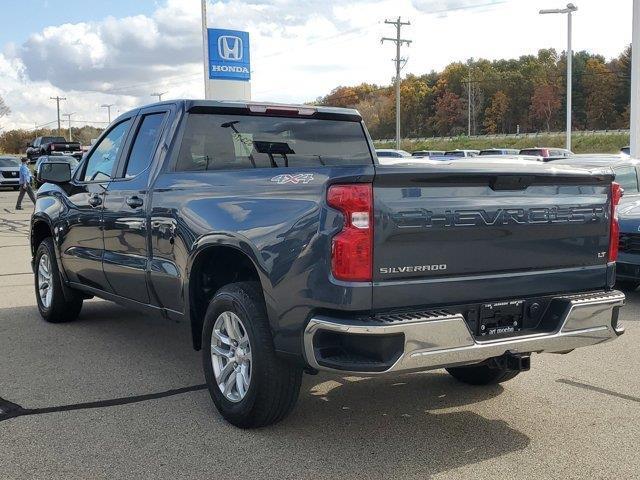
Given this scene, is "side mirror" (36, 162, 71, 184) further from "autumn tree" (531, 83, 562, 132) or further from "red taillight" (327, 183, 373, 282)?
"autumn tree" (531, 83, 562, 132)

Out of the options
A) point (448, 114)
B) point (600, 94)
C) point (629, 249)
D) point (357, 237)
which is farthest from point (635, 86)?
point (448, 114)

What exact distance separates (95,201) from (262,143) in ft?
5.18

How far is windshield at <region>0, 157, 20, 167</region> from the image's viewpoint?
33.6 metres

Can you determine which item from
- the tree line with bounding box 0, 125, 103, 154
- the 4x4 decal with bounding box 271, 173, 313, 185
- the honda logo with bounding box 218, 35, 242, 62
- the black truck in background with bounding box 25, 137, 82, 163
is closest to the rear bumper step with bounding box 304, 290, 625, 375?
the 4x4 decal with bounding box 271, 173, 313, 185

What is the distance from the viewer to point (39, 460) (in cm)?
379

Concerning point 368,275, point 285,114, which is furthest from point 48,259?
point 368,275

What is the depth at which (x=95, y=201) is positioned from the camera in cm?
589

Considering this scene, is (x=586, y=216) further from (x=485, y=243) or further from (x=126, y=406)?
(x=126, y=406)

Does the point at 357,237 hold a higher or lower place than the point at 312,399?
higher

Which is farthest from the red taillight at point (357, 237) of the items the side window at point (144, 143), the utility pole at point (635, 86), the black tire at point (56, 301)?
the utility pole at point (635, 86)

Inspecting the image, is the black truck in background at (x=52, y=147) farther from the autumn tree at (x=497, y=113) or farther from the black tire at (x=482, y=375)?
the autumn tree at (x=497, y=113)

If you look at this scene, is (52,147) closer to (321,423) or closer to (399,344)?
(321,423)

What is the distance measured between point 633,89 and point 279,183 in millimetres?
16007

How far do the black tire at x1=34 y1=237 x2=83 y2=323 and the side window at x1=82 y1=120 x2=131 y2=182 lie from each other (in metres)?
1.00
